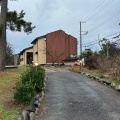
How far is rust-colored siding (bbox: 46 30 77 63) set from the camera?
165 feet

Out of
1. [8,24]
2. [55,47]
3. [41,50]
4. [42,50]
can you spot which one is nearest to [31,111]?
Answer: [8,24]

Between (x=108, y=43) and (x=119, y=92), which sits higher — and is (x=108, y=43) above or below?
above

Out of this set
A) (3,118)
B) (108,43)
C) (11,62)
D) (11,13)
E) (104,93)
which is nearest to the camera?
(3,118)

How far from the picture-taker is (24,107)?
31.3ft

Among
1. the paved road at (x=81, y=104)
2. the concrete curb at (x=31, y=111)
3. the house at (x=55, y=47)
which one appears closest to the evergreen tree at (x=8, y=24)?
the paved road at (x=81, y=104)

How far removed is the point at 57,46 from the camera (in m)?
50.7

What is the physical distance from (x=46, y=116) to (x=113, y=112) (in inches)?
93.2

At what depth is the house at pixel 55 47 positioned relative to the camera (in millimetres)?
50344

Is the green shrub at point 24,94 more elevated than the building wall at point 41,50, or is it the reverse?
the building wall at point 41,50

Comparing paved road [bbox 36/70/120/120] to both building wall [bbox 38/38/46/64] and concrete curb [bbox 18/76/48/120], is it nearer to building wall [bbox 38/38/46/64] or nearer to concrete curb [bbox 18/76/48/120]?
concrete curb [bbox 18/76/48/120]

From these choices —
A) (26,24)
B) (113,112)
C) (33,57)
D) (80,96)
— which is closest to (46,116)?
(113,112)

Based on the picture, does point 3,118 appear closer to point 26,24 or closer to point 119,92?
point 119,92

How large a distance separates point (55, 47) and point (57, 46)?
0.48 m

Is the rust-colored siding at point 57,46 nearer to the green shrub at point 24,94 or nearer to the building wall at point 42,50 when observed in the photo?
the building wall at point 42,50
